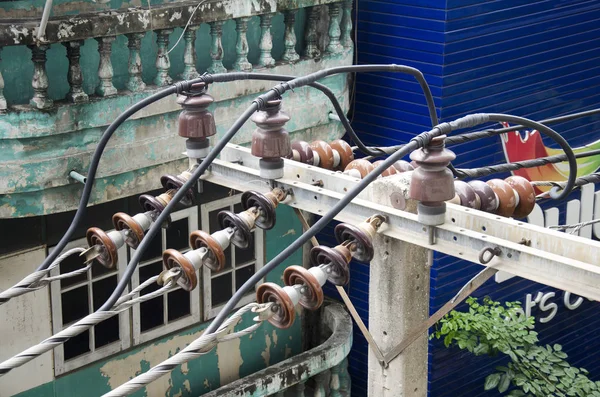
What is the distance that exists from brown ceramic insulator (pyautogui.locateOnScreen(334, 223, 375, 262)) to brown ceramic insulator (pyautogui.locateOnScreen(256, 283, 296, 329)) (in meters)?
0.57

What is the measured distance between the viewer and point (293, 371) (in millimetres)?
10359

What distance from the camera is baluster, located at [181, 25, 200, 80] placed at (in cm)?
848

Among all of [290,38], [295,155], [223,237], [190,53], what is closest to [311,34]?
[290,38]

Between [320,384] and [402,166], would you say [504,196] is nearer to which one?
[402,166]

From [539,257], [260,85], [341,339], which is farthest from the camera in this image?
[341,339]

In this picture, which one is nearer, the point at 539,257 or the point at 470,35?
the point at 539,257

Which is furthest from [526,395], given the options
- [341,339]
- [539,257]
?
[539,257]

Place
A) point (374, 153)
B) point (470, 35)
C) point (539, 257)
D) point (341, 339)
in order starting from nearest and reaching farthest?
1. point (539, 257)
2. point (374, 153)
3. point (470, 35)
4. point (341, 339)

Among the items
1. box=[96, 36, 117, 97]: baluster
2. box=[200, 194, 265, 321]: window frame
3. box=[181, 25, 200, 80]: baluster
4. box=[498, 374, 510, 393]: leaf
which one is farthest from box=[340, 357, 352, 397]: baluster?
box=[96, 36, 117, 97]: baluster

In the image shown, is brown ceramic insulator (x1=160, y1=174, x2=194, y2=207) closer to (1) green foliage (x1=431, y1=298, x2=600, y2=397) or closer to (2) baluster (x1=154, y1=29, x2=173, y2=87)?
(2) baluster (x1=154, y1=29, x2=173, y2=87)

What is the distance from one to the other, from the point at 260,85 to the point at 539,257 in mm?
4795

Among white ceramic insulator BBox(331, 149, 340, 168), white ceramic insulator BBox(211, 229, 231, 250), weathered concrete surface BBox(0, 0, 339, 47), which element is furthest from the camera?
weathered concrete surface BBox(0, 0, 339, 47)

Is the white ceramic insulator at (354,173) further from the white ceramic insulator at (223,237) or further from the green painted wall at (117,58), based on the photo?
the green painted wall at (117,58)

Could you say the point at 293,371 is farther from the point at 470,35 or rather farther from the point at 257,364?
the point at 470,35
